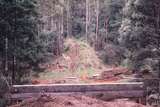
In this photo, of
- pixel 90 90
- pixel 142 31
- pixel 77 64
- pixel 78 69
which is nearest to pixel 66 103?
pixel 90 90

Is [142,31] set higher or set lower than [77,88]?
higher

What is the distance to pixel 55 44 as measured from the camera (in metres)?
39.2

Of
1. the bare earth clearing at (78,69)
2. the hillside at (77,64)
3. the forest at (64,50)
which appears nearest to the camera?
the forest at (64,50)

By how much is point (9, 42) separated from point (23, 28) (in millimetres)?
1704

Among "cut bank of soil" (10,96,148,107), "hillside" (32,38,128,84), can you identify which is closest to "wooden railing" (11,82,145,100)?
"cut bank of soil" (10,96,148,107)

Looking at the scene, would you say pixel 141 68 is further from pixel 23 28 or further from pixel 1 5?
pixel 1 5

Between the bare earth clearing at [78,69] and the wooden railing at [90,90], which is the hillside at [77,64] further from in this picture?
the wooden railing at [90,90]

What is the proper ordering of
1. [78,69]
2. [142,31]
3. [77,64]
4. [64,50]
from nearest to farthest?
1. [142,31]
2. [78,69]
3. [77,64]
4. [64,50]

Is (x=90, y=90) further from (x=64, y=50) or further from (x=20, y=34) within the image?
(x=64, y=50)

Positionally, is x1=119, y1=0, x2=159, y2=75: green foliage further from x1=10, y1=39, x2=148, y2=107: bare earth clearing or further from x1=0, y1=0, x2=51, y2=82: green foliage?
x1=0, y1=0, x2=51, y2=82: green foliage

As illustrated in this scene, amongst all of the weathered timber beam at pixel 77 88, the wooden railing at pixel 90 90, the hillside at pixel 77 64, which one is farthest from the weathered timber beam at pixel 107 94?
the hillside at pixel 77 64

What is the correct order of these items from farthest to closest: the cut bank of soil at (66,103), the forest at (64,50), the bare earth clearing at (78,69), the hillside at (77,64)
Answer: the hillside at (77,64) → the bare earth clearing at (78,69) → the forest at (64,50) → the cut bank of soil at (66,103)

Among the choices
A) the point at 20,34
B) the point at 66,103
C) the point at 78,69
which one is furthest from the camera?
the point at 78,69

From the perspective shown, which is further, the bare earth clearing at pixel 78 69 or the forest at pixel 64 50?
the bare earth clearing at pixel 78 69
